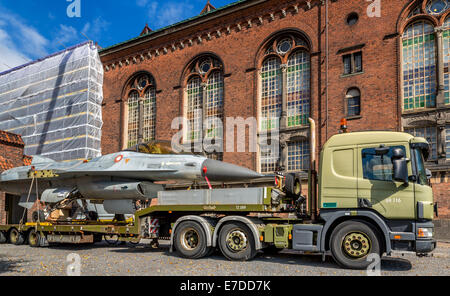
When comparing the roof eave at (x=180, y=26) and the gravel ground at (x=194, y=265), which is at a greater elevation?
the roof eave at (x=180, y=26)

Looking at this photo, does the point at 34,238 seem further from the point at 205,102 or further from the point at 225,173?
the point at 205,102

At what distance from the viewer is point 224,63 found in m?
25.1

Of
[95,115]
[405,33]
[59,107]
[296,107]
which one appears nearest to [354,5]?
[405,33]

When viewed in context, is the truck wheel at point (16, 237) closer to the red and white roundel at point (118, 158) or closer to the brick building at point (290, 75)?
the red and white roundel at point (118, 158)

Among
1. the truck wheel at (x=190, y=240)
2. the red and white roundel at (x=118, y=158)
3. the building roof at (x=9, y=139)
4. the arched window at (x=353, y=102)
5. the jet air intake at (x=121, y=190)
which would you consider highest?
the arched window at (x=353, y=102)

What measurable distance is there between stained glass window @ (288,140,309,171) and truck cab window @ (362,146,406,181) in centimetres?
1321

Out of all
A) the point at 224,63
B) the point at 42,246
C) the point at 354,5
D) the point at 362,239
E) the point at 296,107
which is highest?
the point at 354,5

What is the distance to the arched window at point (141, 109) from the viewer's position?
1132 inches

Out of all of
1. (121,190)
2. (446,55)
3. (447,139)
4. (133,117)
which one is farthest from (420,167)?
(133,117)

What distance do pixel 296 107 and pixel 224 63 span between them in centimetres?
576

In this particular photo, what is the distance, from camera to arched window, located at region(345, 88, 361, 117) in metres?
20.5

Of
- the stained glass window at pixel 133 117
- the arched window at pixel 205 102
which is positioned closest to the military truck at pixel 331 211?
the arched window at pixel 205 102

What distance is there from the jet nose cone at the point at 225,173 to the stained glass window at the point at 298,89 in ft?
39.6

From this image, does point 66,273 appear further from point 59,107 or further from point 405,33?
point 59,107
